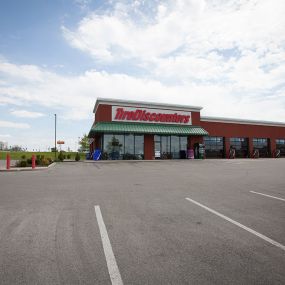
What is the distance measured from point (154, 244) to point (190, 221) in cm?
148

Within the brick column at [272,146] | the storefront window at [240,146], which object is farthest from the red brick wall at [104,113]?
the brick column at [272,146]

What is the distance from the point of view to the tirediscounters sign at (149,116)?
98.5 ft

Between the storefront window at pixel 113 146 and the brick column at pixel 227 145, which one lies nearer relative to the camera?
the storefront window at pixel 113 146

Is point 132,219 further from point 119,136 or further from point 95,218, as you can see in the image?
point 119,136

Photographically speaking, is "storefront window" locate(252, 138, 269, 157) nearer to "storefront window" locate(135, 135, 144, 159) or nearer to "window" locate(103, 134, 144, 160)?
"storefront window" locate(135, 135, 144, 159)

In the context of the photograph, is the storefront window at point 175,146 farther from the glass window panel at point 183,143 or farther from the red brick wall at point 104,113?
the red brick wall at point 104,113

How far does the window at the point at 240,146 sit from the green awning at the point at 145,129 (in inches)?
294

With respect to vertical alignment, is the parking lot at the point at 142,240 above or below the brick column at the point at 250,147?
below

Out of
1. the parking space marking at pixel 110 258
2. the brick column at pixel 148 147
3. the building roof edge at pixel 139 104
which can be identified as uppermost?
the building roof edge at pixel 139 104

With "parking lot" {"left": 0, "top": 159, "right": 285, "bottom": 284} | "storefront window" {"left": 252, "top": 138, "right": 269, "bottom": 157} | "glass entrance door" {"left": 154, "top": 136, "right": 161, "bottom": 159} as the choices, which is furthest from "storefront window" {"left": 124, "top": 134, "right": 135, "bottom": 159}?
"parking lot" {"left": 0, "top": 159, "right": 285, "bottom": 284}

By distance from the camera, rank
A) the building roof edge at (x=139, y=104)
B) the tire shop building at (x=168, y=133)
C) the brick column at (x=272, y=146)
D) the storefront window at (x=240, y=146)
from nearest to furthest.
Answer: the building roof edge at (x=139, y=104) → the tire shop building at (x=168, y=133) → the storefront window at (x=240, y=146) → the brick column at (x=272, y=146)

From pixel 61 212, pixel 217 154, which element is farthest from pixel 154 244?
pixel 217 154

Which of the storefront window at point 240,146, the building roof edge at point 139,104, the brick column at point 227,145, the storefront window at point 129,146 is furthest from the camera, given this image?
the storefront window at point 240,146

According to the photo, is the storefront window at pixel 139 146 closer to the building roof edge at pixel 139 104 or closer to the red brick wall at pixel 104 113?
the building roof edge at pixel 139 104
